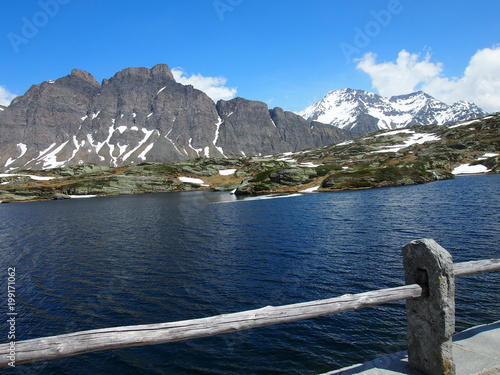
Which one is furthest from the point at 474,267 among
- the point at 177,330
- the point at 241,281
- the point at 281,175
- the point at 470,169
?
the point at 470,169

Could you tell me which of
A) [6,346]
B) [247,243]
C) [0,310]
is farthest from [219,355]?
[247,243]

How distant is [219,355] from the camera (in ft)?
42.2

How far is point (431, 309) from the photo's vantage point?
6312 mm

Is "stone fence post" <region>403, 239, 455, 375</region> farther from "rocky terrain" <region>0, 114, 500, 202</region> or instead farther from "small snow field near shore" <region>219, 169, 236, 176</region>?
"small snow field near shore" <region>219, 169, 236, 176</region>

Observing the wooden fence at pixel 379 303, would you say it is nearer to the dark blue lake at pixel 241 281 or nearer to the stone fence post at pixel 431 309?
the stone fence post at pixel 431 309

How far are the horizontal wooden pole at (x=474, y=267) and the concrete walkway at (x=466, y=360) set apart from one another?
5.73 ft

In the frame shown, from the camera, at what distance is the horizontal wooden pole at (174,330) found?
4.92 m

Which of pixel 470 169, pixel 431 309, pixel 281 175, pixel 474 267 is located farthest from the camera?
pixel 470 169

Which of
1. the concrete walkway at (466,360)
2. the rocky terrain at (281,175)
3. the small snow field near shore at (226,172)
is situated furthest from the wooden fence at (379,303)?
the small snow field near shore at (226,172)

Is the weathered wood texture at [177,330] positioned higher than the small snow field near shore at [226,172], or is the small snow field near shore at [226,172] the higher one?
the small snow field near shore at [226,172]

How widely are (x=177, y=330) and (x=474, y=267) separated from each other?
23.6 feet

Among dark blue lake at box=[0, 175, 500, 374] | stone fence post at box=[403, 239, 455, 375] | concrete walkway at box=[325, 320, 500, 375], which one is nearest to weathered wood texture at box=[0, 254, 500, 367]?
stone fence post at box=[403, 239, 455, 375]

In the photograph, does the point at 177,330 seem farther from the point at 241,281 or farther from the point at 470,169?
the point at 470,169

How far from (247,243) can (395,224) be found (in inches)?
720
